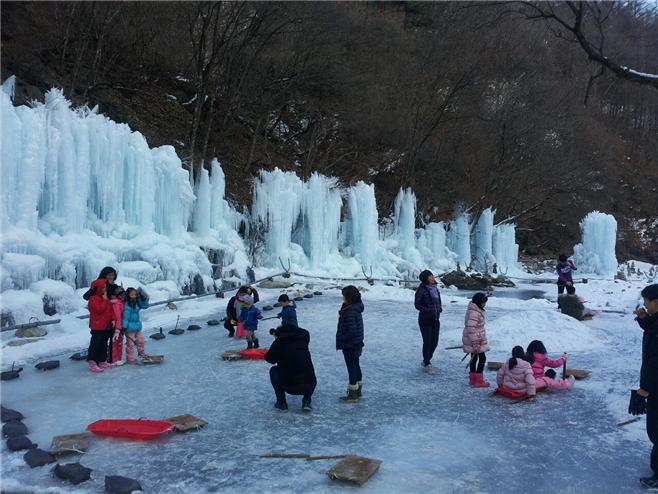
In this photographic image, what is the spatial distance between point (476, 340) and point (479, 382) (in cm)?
50

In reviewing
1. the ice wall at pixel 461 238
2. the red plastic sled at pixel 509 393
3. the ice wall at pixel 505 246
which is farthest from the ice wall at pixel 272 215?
the ice wall at pixel 505 246

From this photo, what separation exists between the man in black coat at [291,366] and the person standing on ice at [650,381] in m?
2.89

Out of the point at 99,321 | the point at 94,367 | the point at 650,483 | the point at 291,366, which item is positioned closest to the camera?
the point at 650,483

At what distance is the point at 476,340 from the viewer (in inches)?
257

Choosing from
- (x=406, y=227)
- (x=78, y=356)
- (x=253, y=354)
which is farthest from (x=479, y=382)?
(x=406, y=227)

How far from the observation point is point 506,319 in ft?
32.0

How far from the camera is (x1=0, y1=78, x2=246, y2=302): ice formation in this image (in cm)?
1015

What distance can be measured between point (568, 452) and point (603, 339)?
574 cm

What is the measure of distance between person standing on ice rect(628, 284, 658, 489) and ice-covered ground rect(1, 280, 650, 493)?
10.6 inches

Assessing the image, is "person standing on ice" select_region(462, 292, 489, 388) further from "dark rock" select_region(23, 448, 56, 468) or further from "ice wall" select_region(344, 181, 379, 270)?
"ice wall" select_region(344, 181, 379, 270)

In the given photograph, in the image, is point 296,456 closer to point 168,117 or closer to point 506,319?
point 506,319

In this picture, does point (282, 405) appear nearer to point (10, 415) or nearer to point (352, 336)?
point (352, 336)

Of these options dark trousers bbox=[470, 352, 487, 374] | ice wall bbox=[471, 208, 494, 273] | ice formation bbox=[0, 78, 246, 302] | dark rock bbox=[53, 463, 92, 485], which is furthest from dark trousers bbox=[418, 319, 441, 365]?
ice wall bbox=[471, 208, 494, 273]

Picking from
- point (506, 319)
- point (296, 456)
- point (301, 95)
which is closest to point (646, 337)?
point (296, 456)
